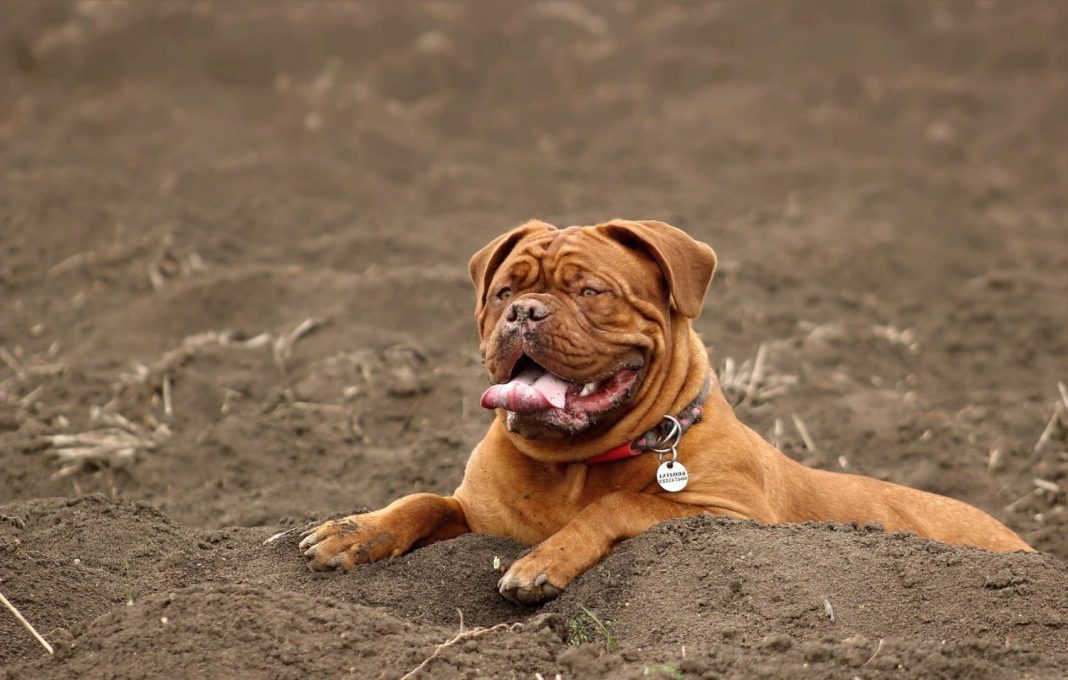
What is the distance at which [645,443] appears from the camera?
17.8 ft

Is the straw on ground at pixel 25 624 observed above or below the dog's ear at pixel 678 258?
below

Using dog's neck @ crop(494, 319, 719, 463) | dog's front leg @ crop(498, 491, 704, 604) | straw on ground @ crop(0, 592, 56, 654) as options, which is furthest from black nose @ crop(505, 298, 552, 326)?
straw on ground @ crop(0, 592, 56, 654)

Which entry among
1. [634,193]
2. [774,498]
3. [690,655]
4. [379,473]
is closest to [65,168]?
[634,193]

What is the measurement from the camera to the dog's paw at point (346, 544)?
198 inches

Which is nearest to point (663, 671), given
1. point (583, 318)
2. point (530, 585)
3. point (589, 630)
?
point (589, 630)

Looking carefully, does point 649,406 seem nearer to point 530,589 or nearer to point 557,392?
point 557,392

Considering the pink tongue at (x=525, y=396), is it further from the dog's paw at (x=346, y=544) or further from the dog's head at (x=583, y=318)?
the dog's paw at (x=346, y=544)

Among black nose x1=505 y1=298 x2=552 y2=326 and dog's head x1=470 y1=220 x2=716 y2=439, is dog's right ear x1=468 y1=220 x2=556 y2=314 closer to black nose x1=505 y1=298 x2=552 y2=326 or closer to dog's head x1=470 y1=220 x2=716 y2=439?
dog's head x1=470 y1=220 x2=716 y2=439

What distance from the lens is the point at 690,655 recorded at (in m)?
4.01

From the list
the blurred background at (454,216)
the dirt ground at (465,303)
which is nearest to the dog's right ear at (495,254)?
the dirt ground at (465,303)

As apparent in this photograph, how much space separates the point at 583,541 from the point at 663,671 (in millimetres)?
1104

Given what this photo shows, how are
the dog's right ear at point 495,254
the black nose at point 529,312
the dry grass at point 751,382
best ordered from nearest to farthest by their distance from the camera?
the black nose at point 529,312 → the dog's right ear at point 495,254 → the dry grass at point 751,382

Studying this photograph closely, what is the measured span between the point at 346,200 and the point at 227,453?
458 cm

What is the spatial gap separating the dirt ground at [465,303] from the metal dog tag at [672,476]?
1.19ft
